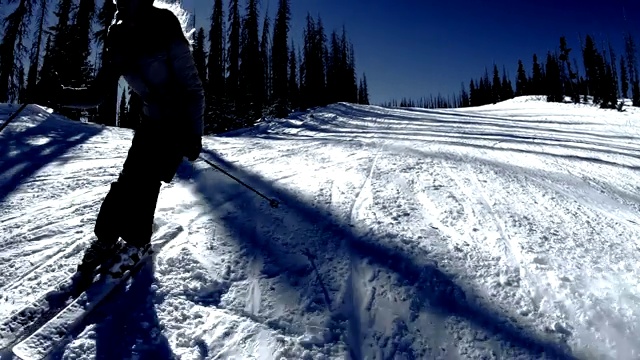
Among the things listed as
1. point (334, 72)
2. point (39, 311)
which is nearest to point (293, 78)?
point (334, 72)

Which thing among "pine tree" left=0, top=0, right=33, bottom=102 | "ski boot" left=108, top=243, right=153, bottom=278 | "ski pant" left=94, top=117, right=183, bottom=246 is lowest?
"ski boot" left=108, top=243, right=153, bottom=278

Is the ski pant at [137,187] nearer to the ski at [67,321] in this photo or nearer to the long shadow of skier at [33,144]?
the ski at [67,321]

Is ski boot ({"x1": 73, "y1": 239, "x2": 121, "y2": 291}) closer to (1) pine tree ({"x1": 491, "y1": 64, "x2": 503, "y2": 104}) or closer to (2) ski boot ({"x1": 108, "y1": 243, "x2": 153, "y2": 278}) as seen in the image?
(2) ski boot ({"x1": 108, "y1": 243, "x2": 153, "y2": 278})

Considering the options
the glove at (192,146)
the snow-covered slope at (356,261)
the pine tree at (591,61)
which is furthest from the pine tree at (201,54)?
the pine tree at (591,61)

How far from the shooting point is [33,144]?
655 cm

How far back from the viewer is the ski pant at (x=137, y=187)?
8.54ft

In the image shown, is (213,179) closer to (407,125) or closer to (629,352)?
(629,352)

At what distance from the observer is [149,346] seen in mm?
1957

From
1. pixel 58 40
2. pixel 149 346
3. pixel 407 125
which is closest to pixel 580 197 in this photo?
pixel 149 346

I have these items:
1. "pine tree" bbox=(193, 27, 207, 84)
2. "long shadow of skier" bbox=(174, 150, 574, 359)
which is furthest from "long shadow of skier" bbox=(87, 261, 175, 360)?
"pine tree" bbox=(193, 27, 207, 84)

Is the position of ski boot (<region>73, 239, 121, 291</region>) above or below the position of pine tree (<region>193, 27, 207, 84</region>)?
below

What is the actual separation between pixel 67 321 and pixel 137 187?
36.9 inches

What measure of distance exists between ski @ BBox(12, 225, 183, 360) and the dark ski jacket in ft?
3.78

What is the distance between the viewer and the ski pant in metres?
2.60
